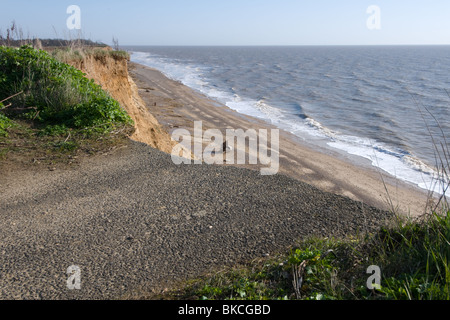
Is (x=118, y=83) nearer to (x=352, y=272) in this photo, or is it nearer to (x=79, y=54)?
(x=79, y=54)

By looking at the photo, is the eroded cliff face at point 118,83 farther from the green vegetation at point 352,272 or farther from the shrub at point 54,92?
the green vegetation at point 352,272

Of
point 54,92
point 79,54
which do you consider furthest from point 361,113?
point 54,92

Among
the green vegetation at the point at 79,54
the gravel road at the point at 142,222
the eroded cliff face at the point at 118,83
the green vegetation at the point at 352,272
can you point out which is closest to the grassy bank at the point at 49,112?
the gravel road at the point at 142,222

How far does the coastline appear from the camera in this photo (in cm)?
1193

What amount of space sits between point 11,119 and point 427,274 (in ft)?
26.8

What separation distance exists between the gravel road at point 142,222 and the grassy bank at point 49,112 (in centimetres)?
84

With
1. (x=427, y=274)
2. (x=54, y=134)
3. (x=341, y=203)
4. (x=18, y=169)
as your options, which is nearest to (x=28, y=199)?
(x=18, y=169)

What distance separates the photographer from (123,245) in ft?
13.7

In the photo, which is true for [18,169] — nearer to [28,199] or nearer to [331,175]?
[28,199]

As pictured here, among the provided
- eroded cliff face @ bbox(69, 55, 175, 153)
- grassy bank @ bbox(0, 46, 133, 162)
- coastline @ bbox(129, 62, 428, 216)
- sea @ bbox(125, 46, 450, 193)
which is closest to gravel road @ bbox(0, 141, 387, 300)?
grassy bank @ bbox(0, 46, 133, 162)

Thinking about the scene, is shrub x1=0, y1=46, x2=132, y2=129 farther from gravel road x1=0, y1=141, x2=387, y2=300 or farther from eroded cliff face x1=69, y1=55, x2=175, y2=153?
eroded cliff face x1=69, y1=55, x2=175, y2=153

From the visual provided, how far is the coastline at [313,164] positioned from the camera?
11.9 metres

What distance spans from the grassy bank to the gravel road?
84cm

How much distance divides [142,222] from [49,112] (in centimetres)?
476
